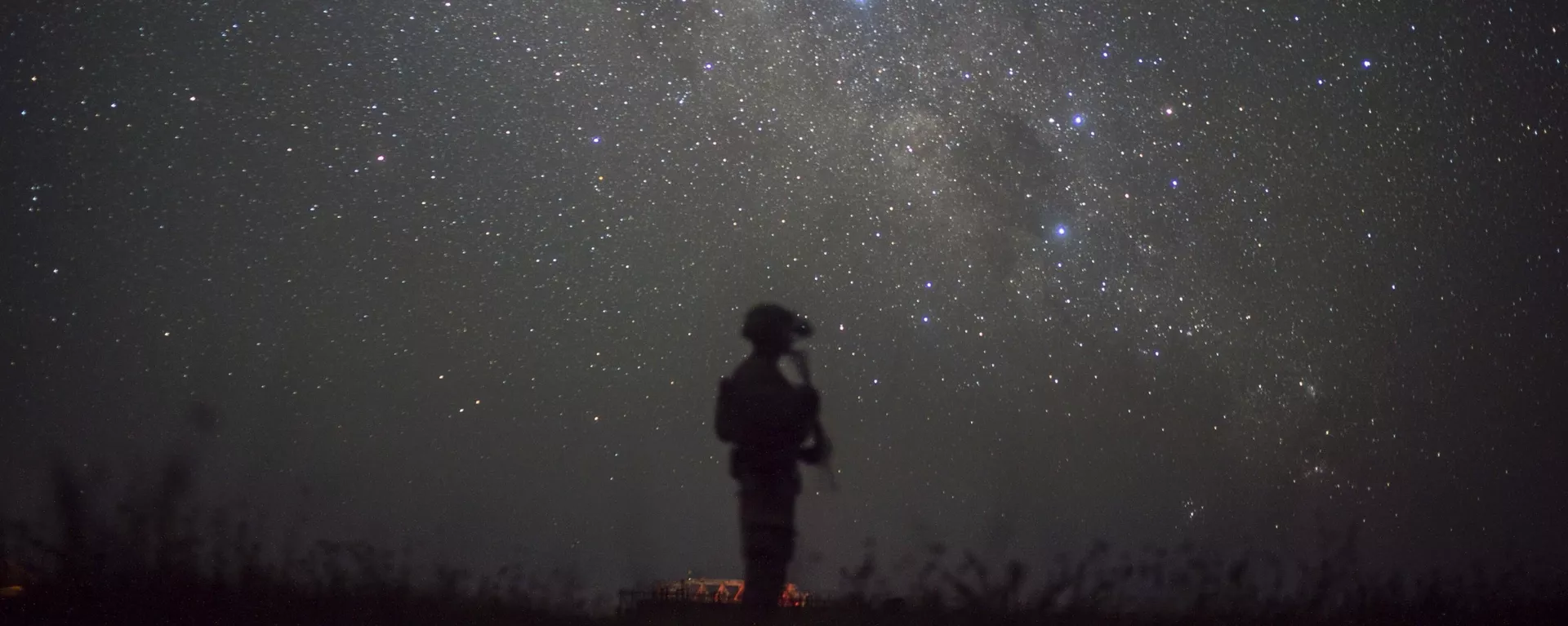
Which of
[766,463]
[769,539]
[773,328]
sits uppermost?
[773,328]

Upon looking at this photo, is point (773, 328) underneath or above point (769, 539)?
above

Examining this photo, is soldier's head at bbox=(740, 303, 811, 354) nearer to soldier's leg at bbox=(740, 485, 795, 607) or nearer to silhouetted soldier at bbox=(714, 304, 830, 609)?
silhouetted soldier at bbox=(714, 304, 830, 609)

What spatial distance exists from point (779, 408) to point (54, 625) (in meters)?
2.16

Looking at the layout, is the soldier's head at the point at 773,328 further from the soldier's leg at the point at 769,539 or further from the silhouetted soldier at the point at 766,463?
the soldier's leg at the point at 769,539

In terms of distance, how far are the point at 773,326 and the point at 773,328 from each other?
1cm

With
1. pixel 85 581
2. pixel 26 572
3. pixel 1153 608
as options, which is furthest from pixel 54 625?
pixel 1153 608

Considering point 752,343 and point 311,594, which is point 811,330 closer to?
point 752,343

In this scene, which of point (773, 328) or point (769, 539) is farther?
point (773, 328)

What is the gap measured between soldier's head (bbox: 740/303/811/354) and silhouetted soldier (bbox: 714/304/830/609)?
0.27 m

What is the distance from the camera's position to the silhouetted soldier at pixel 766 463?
11.6 ft

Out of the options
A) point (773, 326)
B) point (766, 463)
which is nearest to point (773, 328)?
point (773, 326)

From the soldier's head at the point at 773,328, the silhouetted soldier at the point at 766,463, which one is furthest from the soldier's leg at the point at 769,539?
the soldier's head at the point at 773,328

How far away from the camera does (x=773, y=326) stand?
3.98 m

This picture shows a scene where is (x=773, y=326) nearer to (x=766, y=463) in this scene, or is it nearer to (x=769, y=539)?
(x=766, y=463)
